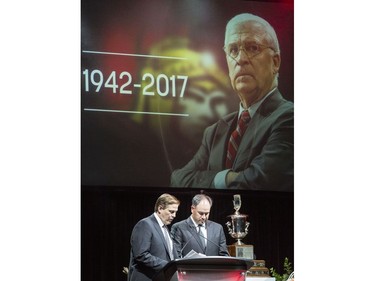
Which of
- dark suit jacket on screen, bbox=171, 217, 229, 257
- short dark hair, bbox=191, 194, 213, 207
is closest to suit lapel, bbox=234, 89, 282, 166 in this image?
short dark hair, bbox=191, 194, 213, 207

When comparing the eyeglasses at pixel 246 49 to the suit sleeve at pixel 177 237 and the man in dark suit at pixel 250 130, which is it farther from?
the suit sleeve at pixel 177 237

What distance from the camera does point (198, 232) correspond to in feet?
28.0

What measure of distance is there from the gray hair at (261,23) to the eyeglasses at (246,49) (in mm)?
80

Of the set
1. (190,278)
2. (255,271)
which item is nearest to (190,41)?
(255,271)

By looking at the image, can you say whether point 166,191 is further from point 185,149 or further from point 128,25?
point 128,25

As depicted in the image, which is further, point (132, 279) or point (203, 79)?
point (203, 79)

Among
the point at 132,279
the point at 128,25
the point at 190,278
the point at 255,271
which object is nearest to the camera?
the point at 190,278

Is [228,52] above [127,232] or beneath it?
above

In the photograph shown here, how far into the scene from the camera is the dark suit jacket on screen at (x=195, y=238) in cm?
822

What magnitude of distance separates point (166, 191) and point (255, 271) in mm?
3110

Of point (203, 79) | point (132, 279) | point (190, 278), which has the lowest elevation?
point (132, 279)

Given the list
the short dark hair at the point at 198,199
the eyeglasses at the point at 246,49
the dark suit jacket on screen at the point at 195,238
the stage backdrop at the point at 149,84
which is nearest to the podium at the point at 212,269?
the dark suit jacket on screen at the point at 195,238
